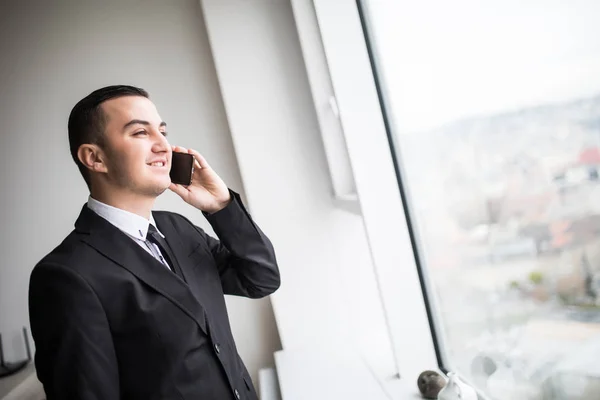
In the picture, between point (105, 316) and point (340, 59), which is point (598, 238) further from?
point (340, 59)

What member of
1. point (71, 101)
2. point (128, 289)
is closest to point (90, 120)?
point (128, 289)

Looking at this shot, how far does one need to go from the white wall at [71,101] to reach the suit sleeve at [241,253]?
1.21 m

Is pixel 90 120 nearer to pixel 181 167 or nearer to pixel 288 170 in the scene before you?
pixel 181 167

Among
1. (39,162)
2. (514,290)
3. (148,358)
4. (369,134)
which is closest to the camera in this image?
(148,358)

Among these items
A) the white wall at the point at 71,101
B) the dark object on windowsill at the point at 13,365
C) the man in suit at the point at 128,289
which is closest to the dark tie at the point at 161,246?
the man in suit at the point at 128,289

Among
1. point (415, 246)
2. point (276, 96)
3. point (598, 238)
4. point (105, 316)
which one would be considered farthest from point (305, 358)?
point (598, 238)

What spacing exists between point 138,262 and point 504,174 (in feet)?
3.09

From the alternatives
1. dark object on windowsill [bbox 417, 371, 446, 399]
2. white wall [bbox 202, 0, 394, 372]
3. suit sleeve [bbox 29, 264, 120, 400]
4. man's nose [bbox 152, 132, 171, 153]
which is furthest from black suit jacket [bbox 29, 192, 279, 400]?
white wall [bbox 202, 0, 394, 372]

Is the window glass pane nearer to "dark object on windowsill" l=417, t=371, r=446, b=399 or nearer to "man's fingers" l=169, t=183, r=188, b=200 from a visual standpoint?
"dark object on windowsill" l=417, t=371, r=446, b=399

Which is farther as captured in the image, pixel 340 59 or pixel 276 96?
pixel 276 96

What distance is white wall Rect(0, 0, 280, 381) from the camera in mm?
2799

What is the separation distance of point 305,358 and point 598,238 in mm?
1716

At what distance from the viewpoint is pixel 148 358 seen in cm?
125

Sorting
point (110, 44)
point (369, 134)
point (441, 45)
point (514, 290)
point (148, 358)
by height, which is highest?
point (110, 44)
